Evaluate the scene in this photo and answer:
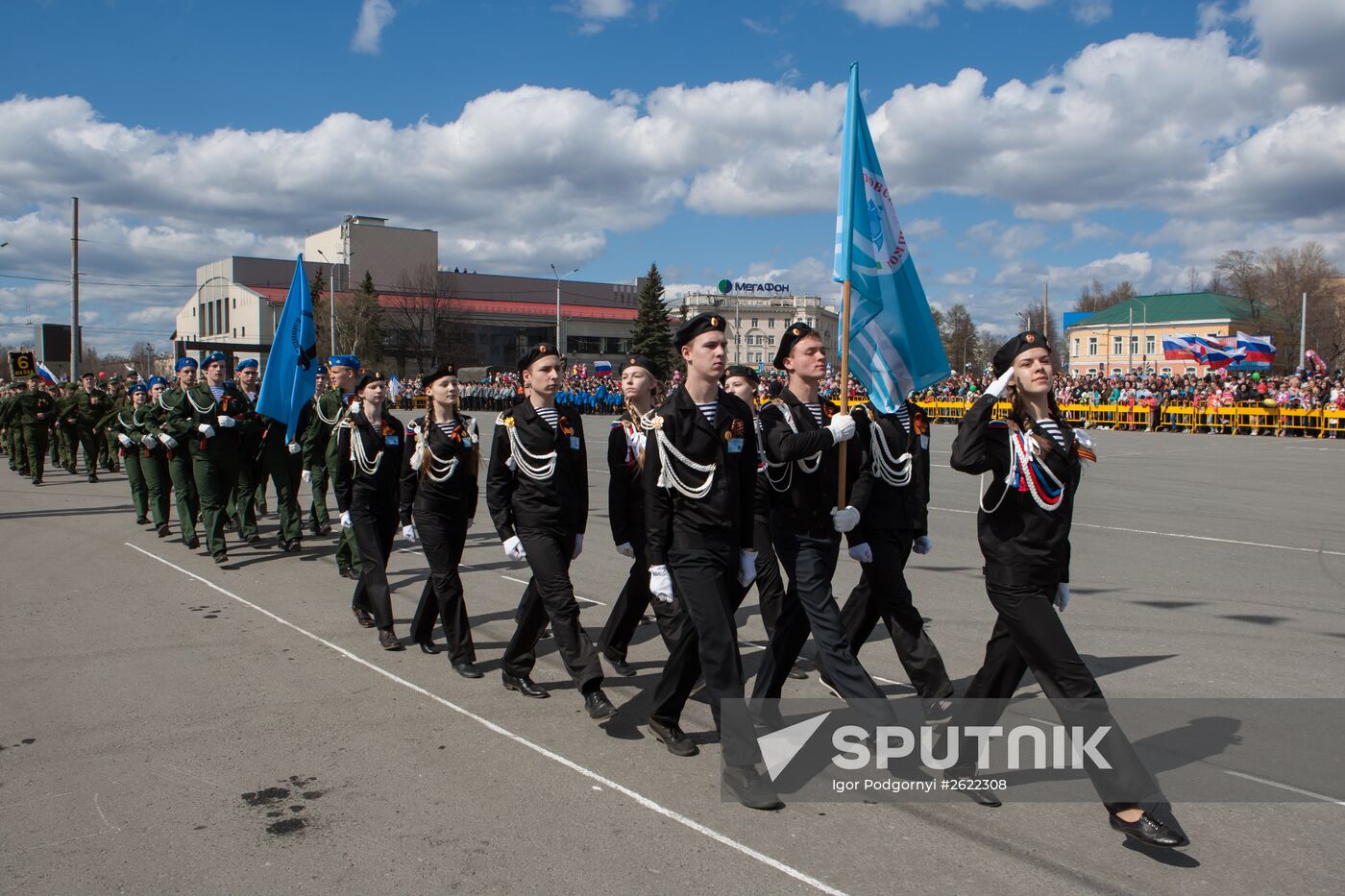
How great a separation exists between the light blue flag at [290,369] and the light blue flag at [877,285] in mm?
6628

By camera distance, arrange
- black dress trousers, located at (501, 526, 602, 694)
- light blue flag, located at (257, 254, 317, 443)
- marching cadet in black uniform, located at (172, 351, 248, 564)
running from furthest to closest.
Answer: marching cadet in black uniform, located at (172, 351, 248, 564), light blue flag, located at (257, 254, 317, 443), black dress trousers, located at (501, 526, 602, 694)

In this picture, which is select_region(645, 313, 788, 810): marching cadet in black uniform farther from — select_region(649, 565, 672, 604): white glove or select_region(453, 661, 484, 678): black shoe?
select_region(453, 661, 484, 678): black shoe

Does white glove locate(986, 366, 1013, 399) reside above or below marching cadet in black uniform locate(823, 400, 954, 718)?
above

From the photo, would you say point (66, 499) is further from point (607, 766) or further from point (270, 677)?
point (607, 766)

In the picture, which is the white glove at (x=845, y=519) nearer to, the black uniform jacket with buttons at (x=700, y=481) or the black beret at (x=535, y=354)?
the black uniform jacket with buttons at (x=700, y=481)

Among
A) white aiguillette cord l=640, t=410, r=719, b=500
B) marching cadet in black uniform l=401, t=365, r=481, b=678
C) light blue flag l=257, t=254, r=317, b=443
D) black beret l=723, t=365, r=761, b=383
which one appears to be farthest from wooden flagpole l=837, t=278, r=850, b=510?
light blue flag l=257, t=254, r=317, b=443

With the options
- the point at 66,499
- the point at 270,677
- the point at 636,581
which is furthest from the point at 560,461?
the point at 66,499

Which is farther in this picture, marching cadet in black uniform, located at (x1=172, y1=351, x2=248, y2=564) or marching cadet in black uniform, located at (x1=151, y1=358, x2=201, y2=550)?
marching cadet in black uniform, located at (x1=151, y1=358, x2=201, y2=550)

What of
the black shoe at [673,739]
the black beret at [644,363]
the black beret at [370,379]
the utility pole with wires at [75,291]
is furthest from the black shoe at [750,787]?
the utility pole with wires at [75,291]

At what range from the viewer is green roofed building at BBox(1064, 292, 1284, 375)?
93500 millimetres

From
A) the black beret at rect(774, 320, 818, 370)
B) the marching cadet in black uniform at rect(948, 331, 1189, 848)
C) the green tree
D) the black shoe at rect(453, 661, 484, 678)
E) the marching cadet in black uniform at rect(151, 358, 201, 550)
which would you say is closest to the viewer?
the marching cadet in black uniform at rect(948, 331, 1189, 848)

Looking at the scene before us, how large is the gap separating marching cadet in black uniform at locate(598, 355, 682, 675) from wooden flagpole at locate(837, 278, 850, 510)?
1435 mm

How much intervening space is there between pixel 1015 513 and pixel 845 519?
0.87 metres

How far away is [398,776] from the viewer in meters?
4.71
